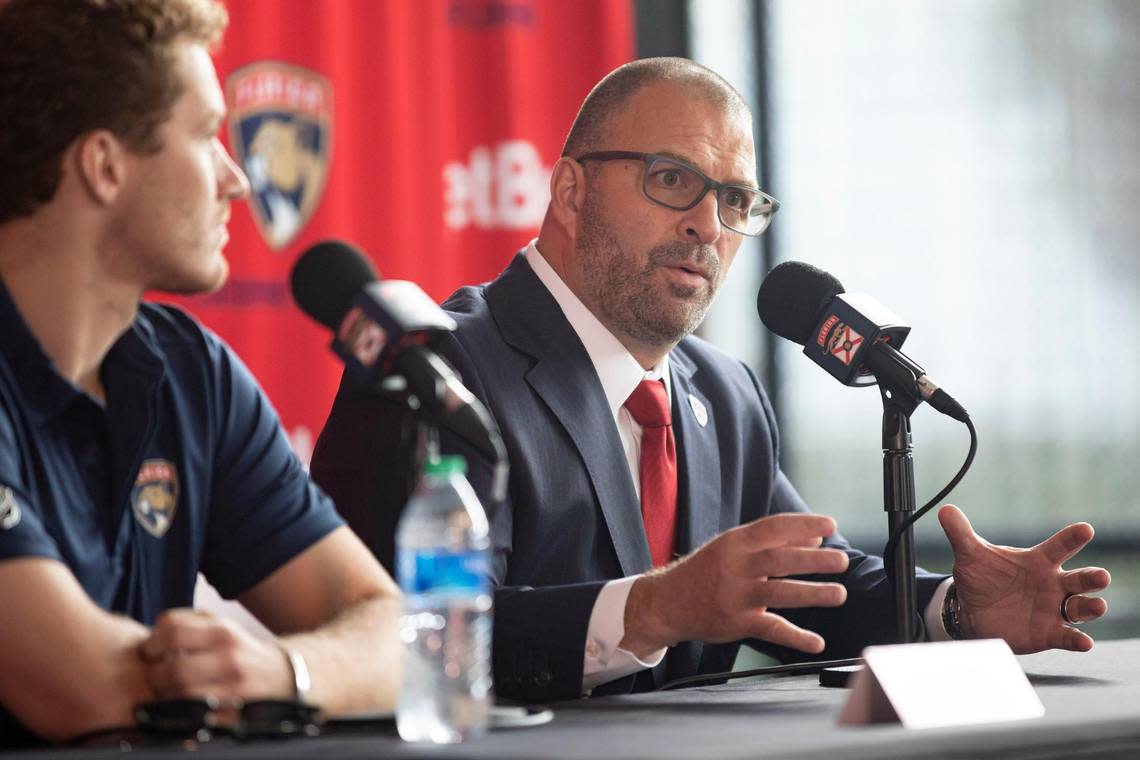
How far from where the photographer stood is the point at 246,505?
179cm

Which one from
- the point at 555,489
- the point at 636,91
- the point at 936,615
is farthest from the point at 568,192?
the point at 936,615

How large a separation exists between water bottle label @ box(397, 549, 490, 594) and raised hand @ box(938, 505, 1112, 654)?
3.12 feet

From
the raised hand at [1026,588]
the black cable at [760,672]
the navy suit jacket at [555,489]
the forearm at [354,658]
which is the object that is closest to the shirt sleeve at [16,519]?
the forearm at [354,658]

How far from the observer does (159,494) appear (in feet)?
5.60

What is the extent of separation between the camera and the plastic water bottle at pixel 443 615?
1.23 metres

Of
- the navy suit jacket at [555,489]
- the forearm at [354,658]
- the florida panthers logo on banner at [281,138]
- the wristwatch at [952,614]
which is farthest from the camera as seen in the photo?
the florida panthers logo on banner at [281,138]

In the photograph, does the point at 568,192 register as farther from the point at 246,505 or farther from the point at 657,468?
the point at 246,505

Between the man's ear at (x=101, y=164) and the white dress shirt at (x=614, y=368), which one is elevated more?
the man's ear at (x=101, y=164)

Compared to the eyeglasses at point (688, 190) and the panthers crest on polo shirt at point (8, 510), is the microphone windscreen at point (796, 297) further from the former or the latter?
Result: the panthers crest on polo shirt at point (8, 510)

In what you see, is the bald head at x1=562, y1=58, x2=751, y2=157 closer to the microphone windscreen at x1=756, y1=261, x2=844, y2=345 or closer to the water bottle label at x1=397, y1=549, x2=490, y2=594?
the microphone windscreen at x1=756, y1=261, x2=844, y2=345

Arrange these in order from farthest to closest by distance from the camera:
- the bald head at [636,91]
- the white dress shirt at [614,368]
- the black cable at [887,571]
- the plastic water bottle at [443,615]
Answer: the bald head at [636,91], the white dress shirt at [614,368], the black cable at [887,571], the plastic water bottle at [443,615]

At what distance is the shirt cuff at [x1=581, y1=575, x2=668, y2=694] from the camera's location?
72.4 inches

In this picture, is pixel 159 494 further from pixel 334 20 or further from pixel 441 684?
pixel 334 20

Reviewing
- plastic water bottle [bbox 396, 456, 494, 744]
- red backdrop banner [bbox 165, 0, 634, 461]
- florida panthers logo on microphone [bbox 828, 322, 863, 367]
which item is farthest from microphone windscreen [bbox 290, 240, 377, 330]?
red backdrop banner [bbox 165, 0, 634, 461]
